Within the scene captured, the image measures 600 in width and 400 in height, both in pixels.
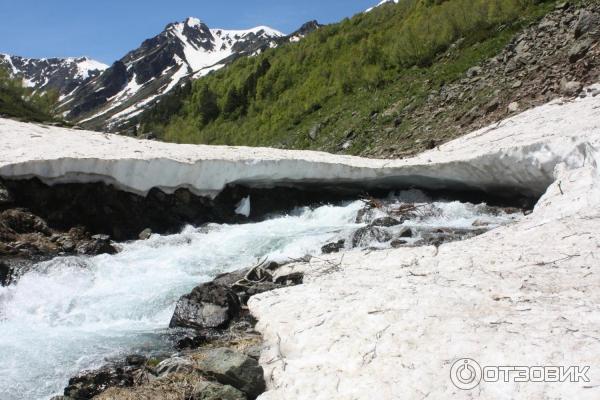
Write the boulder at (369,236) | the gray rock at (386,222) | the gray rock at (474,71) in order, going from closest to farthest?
the boulder at (369,236) → the gray rock at (386,222) → the gray rock at (474,71)

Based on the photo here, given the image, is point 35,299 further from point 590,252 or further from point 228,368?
point 590,252

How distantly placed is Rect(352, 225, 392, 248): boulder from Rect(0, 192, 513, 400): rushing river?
0.68 metres

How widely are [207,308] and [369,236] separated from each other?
15.0 ft

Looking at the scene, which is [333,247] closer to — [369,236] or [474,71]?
[369,236]

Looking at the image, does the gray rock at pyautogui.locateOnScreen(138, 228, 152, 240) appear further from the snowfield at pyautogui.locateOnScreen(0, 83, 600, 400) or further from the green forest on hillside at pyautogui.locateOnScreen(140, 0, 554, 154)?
the green forest on hillside at pyautogui.locateOnScreen(140, 0, 554, 154)

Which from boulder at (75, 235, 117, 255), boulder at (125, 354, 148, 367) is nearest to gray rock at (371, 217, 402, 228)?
boulder at (75, 235, 117, 255)

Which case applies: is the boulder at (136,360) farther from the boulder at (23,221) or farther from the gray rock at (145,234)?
the gray rock at (145,234)

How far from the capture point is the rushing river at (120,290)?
260 inches

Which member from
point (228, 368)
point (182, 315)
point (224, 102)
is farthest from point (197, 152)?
point (224, 102)

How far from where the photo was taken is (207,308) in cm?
764

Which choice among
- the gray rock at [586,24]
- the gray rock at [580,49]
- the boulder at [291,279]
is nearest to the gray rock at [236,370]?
the boulder at [291,279]

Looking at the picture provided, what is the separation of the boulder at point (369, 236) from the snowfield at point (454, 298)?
212 cm

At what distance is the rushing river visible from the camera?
6.60 metres

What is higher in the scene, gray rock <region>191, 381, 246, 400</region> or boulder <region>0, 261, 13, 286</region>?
boulder <region>0, 261, 13, 286</region>
